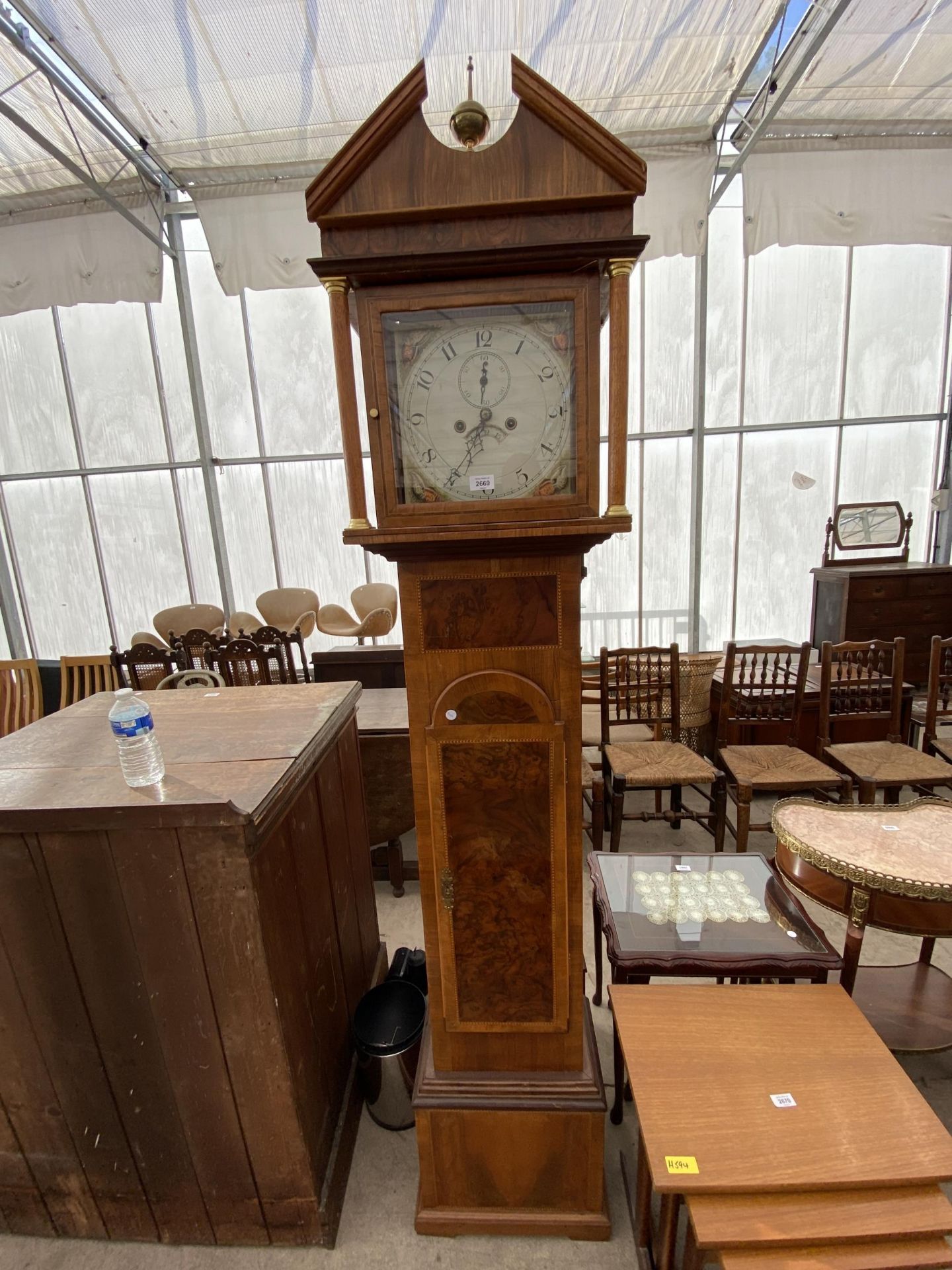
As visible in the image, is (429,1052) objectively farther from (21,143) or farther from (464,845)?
(21,143)

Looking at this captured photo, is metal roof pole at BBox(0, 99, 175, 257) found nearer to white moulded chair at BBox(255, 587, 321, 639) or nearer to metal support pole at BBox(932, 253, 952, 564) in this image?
white moulded chair at BBox(255, 587, 321, 639)

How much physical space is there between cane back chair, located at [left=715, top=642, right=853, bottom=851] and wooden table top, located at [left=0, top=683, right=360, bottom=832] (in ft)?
6.61

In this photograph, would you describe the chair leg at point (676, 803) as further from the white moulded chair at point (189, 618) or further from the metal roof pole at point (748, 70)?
the metal roof pole at point (748, 70)

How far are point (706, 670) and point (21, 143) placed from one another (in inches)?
266

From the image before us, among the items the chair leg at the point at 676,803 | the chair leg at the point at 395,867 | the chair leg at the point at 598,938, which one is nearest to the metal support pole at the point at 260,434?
the chair leg at the point at 395,867

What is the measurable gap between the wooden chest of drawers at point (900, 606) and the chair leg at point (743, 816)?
8.18ft

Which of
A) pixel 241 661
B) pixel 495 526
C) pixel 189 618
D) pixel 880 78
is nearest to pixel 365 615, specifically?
pixel 189 618

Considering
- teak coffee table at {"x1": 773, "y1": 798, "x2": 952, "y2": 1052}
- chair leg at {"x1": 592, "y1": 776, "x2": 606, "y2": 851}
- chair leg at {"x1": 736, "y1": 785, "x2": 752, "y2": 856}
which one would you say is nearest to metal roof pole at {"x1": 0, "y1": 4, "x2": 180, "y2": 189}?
chair leg at {"x1": 592, "y1": 776, "x2": 606, "y2": 851}

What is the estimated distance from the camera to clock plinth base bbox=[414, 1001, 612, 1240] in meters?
1.22

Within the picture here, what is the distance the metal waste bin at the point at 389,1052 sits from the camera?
5.05ft

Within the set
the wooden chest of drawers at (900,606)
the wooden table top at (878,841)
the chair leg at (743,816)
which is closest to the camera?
the wooden table top at (878,841)

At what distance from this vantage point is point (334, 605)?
510 centimetres

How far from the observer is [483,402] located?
97 cm

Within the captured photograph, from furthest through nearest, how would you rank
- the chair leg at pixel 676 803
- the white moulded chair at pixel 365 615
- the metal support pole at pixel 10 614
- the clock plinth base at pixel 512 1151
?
the metal support pole at pixel 10 614
the white moulded chair at pixel 365 615
the chair leg at pixel 676 803
the clock plinth base at pixel 512 1151
